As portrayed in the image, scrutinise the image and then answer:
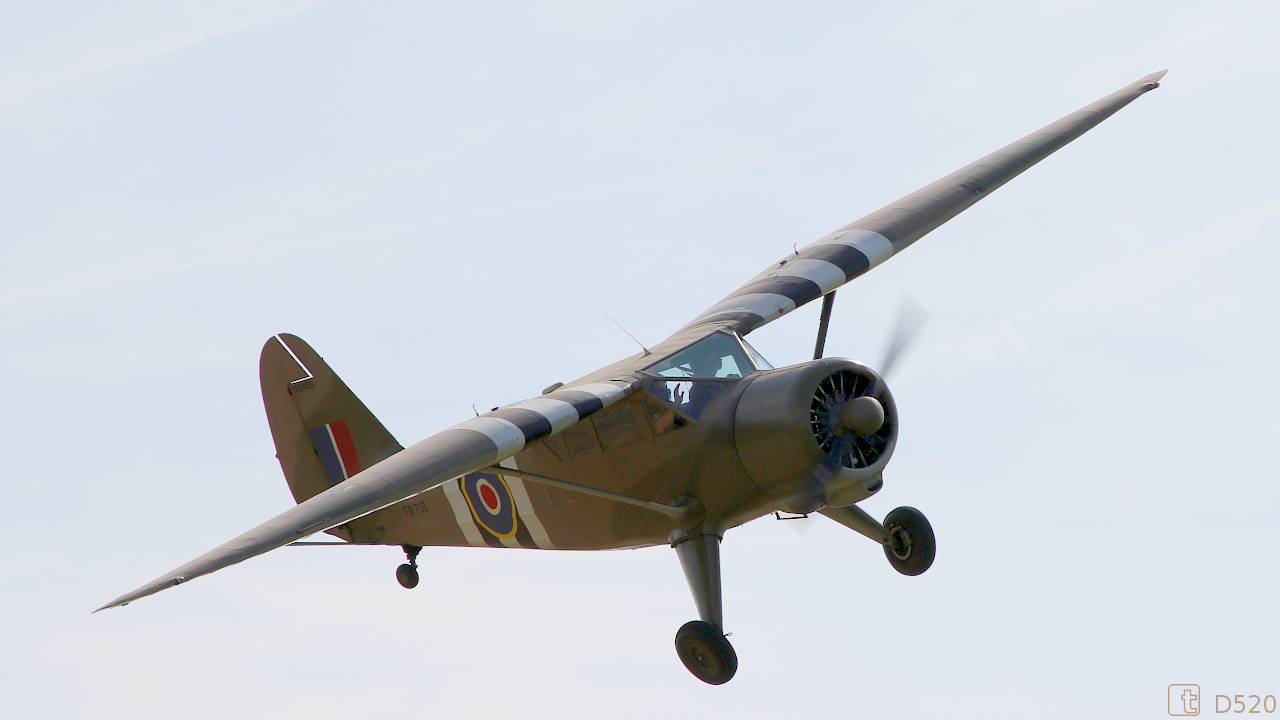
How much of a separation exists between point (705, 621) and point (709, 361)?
2723 millimetres

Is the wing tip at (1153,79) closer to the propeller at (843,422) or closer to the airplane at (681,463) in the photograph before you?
the airplane at (681,463)

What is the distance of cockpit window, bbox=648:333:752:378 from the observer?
14023 mm

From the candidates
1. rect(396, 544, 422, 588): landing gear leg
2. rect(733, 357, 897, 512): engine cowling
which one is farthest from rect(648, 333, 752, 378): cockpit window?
rect(396, 544, 422, 588): landing gear leg

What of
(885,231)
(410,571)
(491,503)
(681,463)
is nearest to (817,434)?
(681,463)

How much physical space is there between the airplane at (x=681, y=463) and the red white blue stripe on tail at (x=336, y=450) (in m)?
0.97

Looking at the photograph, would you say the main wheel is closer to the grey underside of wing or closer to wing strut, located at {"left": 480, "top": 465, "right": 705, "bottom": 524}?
wing strut, located at {"left": 480, "top": 465, "right": 705, "bottom": 524}

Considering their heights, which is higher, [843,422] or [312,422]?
[312,422]

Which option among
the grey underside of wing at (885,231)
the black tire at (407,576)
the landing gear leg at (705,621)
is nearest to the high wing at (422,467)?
the landing gear leg at (705,621)

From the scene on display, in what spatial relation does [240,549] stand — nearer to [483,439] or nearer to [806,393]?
[483,439]

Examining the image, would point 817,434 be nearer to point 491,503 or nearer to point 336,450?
point 491,503

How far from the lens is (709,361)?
46.6 feet

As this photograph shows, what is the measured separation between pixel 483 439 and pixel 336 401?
5381 mm

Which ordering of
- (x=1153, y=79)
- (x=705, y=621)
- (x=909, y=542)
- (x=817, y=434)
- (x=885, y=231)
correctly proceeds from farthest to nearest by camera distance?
1. (x=1153, y=79)
2. (x=885, y=231)
3. (x=909, y=542)
4. (x=705, y=621)
5. (x=817, y=434)

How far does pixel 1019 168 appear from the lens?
1822 centimetres
